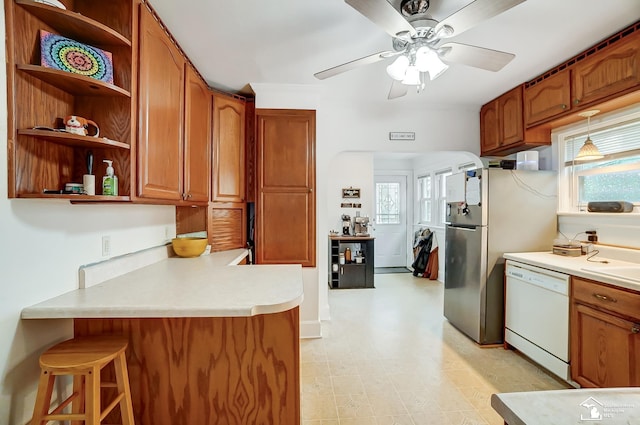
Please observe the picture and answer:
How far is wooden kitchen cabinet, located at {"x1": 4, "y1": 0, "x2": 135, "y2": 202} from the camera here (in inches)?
44.8

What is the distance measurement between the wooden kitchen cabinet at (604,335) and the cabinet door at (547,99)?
4.64ft

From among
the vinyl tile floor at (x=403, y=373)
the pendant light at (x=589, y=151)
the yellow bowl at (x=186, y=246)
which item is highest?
the pendant light at (x=589, y=151)

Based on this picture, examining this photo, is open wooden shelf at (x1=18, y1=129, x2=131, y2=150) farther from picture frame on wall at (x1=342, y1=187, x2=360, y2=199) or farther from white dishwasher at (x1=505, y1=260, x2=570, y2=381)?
picture frame on wall at (x1=342, y1=187, x2=360, y2=199)

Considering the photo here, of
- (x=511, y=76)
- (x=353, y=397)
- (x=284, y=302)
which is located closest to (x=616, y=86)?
(x=511, y=76)

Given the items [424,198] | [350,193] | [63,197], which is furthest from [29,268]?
[424,198]

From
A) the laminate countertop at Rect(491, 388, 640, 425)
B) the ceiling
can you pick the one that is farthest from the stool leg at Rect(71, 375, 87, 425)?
the ceiling

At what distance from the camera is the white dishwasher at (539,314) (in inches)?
83.4

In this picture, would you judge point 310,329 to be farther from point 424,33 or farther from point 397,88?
point 424,33

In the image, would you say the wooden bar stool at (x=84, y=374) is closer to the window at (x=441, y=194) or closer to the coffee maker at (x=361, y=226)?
the coffee maker at (x=361, y=226)

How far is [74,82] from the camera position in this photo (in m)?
1.26

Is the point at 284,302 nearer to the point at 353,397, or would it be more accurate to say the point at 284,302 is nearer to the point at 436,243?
the point at 353,397

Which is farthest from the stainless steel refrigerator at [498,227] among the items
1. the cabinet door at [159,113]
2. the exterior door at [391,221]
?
the exterior door at [391,221]

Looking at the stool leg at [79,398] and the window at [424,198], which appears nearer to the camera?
the stool leg at [79,398]

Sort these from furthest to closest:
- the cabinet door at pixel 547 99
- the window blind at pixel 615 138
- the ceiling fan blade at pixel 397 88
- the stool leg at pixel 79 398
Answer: the cabinet door at pixel 547 99 < the window blind at pixel 615 138 < the ceiling fan blade at pixel 397 88 < the stool leg at pixel 79 398
